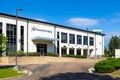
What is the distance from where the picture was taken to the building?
55.1 metres

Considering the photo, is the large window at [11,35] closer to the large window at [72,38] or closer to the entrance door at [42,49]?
the entrance door at [42,49]

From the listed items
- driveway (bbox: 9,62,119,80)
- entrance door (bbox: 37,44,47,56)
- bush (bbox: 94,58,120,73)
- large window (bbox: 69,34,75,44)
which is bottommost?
driveway (bbox: 9,62,119,80)

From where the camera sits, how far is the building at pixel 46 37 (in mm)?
55125

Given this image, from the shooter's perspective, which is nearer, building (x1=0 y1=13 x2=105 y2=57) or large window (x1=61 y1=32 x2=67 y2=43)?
building (x1=0 y1=13 x2=105 y2=57)

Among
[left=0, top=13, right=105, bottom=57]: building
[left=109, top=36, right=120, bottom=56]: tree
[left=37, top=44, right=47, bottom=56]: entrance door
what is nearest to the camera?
[left=0, top=13, right=105, bottom=57]: building

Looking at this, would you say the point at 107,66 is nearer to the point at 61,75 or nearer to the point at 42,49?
the point at 61,75

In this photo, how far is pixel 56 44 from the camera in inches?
2707

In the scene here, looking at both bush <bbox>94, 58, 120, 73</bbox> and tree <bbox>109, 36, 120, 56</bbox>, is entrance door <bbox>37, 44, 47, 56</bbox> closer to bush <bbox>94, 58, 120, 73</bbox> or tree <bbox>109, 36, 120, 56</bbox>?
bush <bbox>94, 58, 120, 73</bbox>

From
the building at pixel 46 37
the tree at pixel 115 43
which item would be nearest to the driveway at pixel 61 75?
the building at pixel 46 37

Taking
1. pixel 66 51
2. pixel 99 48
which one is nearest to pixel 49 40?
pixel 66 51

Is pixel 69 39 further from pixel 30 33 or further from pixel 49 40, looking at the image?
pixel 30 33

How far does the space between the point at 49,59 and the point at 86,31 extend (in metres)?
34.5

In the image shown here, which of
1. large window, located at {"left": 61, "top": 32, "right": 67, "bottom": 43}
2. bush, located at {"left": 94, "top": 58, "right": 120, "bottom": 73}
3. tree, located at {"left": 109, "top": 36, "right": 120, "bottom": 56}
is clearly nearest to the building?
large window, located at {"left": 61, "top": 32, "right": 67, "bottom": 43}

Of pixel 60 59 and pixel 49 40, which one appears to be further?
pixel 49 40
